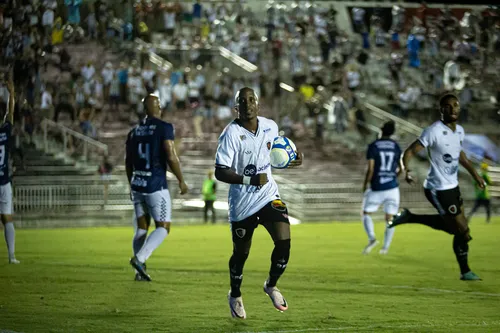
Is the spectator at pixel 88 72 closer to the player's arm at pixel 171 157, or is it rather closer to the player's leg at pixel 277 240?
the player's arm at pixel 171 157

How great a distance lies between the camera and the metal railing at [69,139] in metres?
33.8

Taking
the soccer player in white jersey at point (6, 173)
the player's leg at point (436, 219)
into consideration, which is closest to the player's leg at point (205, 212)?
the soccer player in white jersey at point (6, 173)

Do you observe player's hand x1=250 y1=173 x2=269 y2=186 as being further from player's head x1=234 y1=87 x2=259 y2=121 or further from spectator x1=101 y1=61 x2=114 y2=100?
spectator x1=101 y1=61 x2=114 y2=100

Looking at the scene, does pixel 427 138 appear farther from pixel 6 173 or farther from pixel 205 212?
pixel 205 212

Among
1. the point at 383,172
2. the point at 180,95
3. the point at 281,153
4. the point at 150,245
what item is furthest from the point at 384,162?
the point at 180,95

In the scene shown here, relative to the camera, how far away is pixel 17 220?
1164 inches

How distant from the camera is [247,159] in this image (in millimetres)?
9961

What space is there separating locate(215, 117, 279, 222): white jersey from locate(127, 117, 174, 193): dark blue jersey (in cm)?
347

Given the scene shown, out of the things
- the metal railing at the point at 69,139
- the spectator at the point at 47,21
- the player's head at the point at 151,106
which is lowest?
the metal railing at the point at 69,139

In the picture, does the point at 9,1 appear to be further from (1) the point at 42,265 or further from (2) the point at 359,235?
(1) the point at 42,265

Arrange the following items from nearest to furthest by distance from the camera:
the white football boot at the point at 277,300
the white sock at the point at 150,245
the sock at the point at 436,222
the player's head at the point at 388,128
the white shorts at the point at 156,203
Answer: the white football boot at the point at 277,300 < the white sock at the point at 150,245 < the white shorts at the point at 156,203 < the sock at the point at 436,222 < the player's head at the point at 388,128

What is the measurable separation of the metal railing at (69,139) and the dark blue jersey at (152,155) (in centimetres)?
2037

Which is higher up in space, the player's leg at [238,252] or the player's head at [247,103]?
the player's head at [247,103]

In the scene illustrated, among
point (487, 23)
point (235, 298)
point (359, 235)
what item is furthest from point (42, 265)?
point (487, 23)
